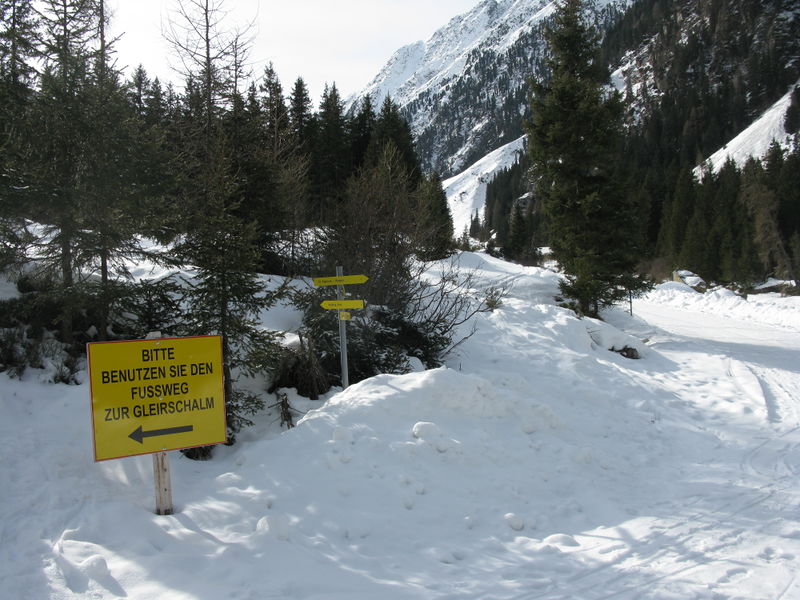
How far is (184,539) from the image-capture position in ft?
13.9

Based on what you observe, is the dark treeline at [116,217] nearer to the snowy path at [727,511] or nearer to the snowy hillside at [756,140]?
the snowy path at [727,511]

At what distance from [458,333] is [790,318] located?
18039mm

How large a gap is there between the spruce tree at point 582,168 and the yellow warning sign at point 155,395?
13.2 metres

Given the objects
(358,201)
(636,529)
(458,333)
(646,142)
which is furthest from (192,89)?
(646,142)

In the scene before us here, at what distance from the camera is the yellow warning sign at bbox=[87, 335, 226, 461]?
4371 mm

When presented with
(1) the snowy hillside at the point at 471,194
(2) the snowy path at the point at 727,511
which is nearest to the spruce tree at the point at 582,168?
(2) the snowy path at the point at 727,511

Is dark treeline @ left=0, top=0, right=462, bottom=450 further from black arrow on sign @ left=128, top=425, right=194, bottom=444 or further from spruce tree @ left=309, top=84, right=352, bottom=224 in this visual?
spruce tree @ left=309, top=84, right=352, bottom=224

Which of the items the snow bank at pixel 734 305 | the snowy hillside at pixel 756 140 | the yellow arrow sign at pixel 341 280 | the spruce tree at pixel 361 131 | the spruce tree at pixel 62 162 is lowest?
the snow bank at pixel 734 305

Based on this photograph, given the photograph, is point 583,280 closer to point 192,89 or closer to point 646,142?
point 192,89

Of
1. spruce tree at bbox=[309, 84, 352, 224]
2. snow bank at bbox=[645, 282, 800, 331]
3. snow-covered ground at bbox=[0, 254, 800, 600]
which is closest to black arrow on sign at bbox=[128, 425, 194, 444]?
snow-covered ground at bbox=[0, 254, 800, 600]

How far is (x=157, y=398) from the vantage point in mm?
4645

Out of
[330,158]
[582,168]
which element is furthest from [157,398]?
[330,158]

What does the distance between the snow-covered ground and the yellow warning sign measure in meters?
0.72

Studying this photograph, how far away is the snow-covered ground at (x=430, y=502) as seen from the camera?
12.4 ft
